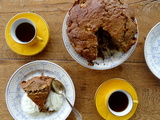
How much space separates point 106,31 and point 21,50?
72cm

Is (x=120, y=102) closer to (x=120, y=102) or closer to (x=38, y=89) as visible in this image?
(x=120, y=102)

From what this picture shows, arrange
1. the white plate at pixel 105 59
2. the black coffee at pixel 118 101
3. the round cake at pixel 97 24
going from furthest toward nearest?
the black coffee at pixel 118 101 < the white plate at pixel 105 59 < the round cake at pixel 97 24

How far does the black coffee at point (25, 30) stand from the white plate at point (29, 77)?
0.20 m

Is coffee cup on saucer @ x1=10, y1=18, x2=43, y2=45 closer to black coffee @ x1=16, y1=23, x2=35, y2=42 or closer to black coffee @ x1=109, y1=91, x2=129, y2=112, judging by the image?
black coffee @ x1=16, y1=23, x2=35, y2=42

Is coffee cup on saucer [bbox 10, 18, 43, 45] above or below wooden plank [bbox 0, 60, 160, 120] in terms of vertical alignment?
above

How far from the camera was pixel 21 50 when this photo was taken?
175 centimetres

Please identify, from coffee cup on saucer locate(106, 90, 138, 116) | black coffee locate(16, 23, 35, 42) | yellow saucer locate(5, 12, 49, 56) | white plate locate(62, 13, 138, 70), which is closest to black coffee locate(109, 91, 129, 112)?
coffee cup on saucer locate(106, 90, 138, 116)

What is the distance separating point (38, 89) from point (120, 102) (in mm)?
626

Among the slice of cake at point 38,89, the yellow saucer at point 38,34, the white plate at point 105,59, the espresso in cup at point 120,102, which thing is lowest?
the espresso in cup at point 120,102

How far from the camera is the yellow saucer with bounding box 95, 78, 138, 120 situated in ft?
5.54

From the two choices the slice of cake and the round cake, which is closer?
the round cake

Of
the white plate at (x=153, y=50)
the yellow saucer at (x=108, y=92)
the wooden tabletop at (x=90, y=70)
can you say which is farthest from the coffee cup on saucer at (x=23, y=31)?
the white plate at (x=153, y=50)

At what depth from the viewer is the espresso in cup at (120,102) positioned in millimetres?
1637

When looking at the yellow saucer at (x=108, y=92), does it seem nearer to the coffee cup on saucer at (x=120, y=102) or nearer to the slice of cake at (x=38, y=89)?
the coffee cup on saucer at (x=120, y=102)
